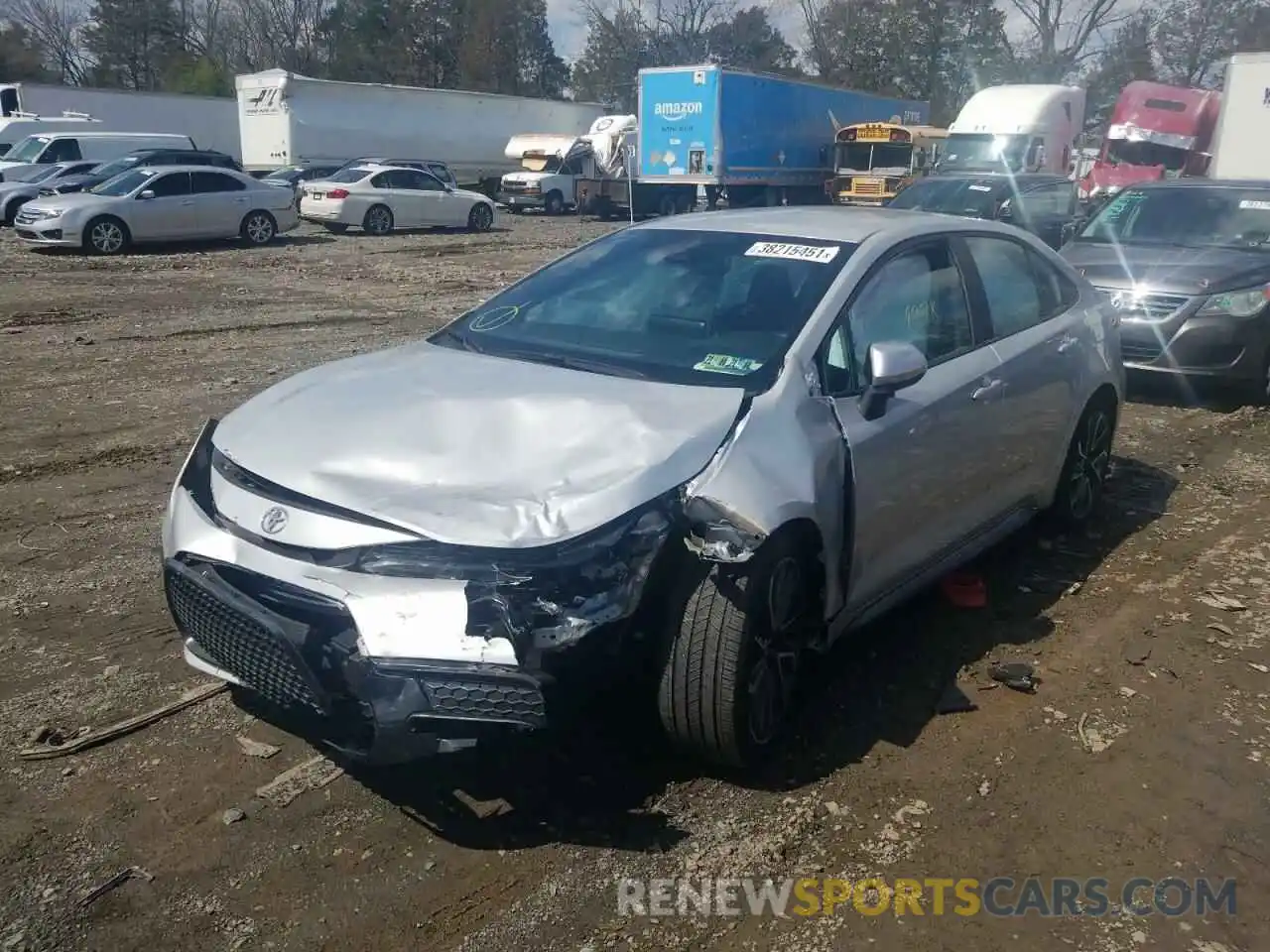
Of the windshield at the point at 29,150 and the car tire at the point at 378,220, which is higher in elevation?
the windshield at the point at 29,150

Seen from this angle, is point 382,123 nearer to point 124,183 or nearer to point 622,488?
point 124,183

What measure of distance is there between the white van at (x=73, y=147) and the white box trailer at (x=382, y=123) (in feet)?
21.1

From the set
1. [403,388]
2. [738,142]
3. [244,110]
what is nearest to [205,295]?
[403,388]

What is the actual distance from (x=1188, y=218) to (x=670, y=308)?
7342mm

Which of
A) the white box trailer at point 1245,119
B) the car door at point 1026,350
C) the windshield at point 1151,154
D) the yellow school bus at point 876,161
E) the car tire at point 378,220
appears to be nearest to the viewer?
the car door at point 1026,350

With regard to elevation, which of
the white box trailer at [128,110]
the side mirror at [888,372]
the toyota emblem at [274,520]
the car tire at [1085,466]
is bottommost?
the car tire at [1085,466]

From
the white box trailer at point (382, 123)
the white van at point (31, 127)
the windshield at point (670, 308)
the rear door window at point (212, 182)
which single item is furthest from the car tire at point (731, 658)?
the white box trailer at point (382, 123)

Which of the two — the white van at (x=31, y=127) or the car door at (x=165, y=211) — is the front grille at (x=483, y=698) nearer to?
the car door at (x=165, y=211)

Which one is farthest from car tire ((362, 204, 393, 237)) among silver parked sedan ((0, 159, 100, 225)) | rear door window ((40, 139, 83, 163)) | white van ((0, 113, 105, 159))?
white van ((0, 113, 105, 159))

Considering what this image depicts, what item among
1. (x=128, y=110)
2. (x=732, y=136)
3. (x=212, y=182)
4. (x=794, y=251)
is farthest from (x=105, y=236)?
(x=128, y=110)

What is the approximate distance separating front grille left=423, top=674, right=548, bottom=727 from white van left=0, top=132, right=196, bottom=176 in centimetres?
2626

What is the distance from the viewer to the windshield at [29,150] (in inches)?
1005

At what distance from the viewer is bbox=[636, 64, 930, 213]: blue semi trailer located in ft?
Answer: 93.2

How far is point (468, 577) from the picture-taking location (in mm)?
2949
